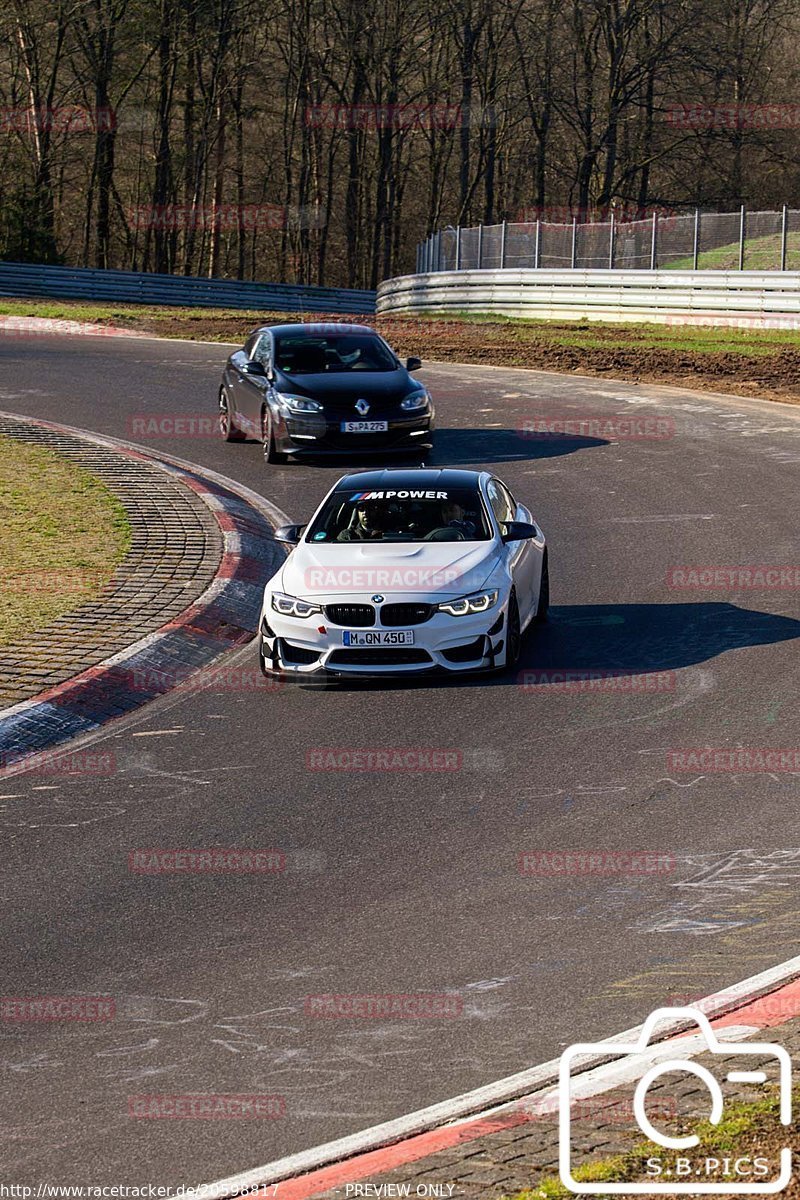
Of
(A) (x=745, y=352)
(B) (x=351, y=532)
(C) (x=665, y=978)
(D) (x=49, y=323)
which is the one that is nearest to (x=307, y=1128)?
(C) (x=665, y=978)

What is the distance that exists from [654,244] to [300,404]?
21606 mm

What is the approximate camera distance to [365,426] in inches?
844

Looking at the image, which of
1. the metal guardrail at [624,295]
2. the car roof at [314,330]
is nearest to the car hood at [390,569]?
the car roof at [314,330]

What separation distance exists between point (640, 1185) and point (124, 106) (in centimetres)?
7703

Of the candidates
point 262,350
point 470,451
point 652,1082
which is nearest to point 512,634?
point 652,1082

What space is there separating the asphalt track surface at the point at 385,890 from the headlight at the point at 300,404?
771cm

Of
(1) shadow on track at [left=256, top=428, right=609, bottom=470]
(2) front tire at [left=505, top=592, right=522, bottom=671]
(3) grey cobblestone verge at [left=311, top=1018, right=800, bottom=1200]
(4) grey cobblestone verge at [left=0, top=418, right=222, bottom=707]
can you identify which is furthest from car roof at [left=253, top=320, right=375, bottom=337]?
(3) grey cobblestone verge at [left=311, top=1018, right=800, bottom=1200]

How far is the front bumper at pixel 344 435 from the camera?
70.3ft

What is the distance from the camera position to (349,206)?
3219 inches

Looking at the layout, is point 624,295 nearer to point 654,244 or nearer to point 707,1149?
point 654,244

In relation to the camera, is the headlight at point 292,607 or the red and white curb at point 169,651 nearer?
the red and white curb at point 169,651

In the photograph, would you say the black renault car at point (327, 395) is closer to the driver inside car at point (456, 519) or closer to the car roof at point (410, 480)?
the car roof at point (410, 480)

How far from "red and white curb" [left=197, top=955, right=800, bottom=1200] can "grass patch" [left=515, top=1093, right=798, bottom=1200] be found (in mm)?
496

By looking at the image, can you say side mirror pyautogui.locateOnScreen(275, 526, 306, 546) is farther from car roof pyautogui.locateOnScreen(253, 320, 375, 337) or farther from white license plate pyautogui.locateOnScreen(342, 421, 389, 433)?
car roof pyautogui.locateOnScreen(253, 320, 375, 337)
